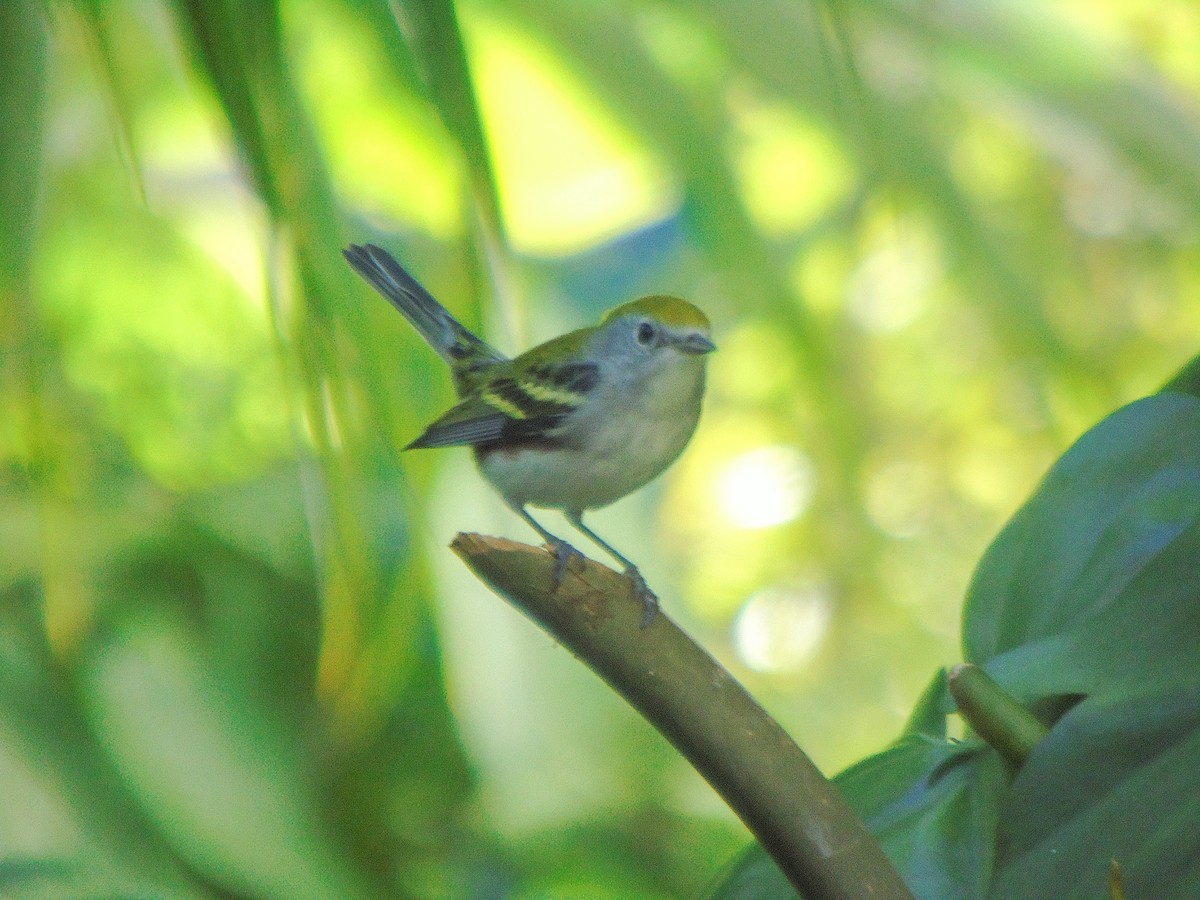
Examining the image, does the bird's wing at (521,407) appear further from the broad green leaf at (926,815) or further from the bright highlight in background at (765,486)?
the bright highlight in background at (765,486)

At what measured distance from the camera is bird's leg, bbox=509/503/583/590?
1.77 feet

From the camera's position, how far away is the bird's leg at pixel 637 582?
57 centimetres

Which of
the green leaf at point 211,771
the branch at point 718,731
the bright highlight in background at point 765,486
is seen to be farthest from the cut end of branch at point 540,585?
the bright highlight in background at point 765,486

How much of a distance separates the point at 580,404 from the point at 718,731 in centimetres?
73

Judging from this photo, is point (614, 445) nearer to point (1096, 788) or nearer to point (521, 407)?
point (521, 407)

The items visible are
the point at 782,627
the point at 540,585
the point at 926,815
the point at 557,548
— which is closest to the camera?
→ the point at 540,585

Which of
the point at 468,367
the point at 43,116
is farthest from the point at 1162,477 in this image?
the point at 468,367

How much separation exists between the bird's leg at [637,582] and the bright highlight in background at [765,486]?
905 mm

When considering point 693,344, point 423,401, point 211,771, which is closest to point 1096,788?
point 423,401

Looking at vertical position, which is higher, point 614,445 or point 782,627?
point 782,627

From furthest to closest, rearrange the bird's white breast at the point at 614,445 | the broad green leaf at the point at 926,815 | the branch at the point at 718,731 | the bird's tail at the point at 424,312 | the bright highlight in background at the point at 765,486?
the bright highlight in background at the point at 765,486 → the bird's tail at the point at 424,312 → the bird's white breast at the point at 614,445 → the broad green leaf at the point at 926,815 → the branch at the point at 718,731

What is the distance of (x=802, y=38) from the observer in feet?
3.98

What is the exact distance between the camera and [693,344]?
1201 millimetres

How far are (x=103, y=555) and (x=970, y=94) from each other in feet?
4.18
